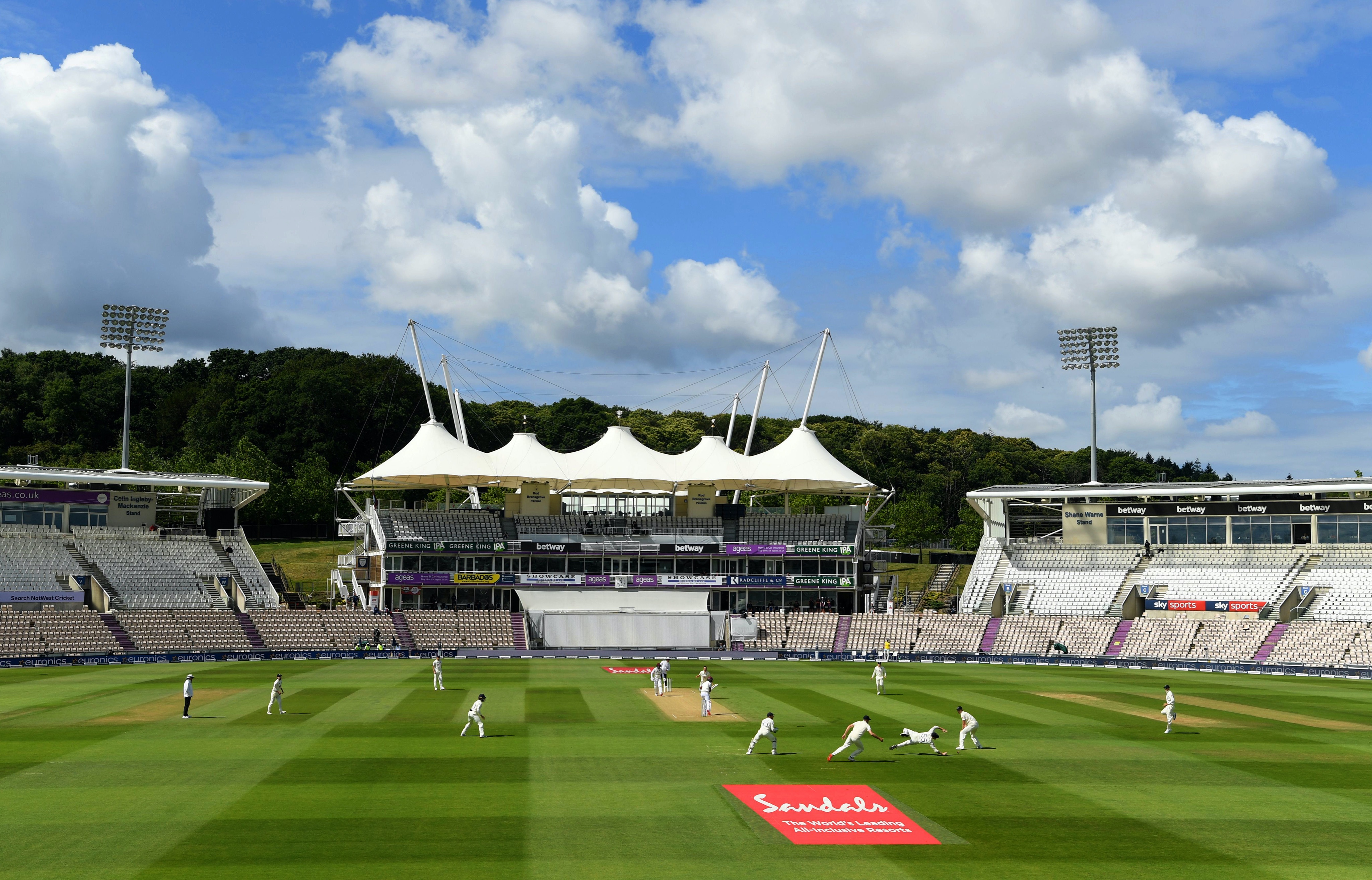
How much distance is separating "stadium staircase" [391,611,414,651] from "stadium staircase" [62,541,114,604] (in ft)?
51.9

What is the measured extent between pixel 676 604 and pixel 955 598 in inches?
Answer: 899

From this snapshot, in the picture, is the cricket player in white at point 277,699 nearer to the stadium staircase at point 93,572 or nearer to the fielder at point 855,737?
the fielder at point 855,737

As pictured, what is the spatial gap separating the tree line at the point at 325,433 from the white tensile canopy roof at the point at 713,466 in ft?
74.8

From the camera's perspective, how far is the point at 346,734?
3008 cm

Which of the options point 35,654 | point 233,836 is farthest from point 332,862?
point 35,654

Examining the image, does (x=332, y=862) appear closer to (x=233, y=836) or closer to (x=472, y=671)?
(x=233, y=836)

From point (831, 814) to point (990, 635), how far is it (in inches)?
2016

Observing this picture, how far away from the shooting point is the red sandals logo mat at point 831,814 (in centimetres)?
1906

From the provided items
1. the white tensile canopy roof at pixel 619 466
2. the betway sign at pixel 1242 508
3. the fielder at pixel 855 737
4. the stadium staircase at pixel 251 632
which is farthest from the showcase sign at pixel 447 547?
the fielder at pixel 855 737

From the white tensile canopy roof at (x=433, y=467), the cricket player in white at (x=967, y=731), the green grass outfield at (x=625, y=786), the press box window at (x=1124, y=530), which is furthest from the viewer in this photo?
the white tensile canopy roof at (x=433, y=467)

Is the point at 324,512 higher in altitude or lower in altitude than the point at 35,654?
higher

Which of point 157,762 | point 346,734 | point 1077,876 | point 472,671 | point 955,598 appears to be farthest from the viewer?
point 955,598

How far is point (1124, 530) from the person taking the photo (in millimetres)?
77438

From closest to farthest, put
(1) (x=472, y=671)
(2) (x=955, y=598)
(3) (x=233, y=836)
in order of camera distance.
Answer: (3) (x=233, y=836) → (1) (x=472, y=671) → (2) (x=955, y=598)
